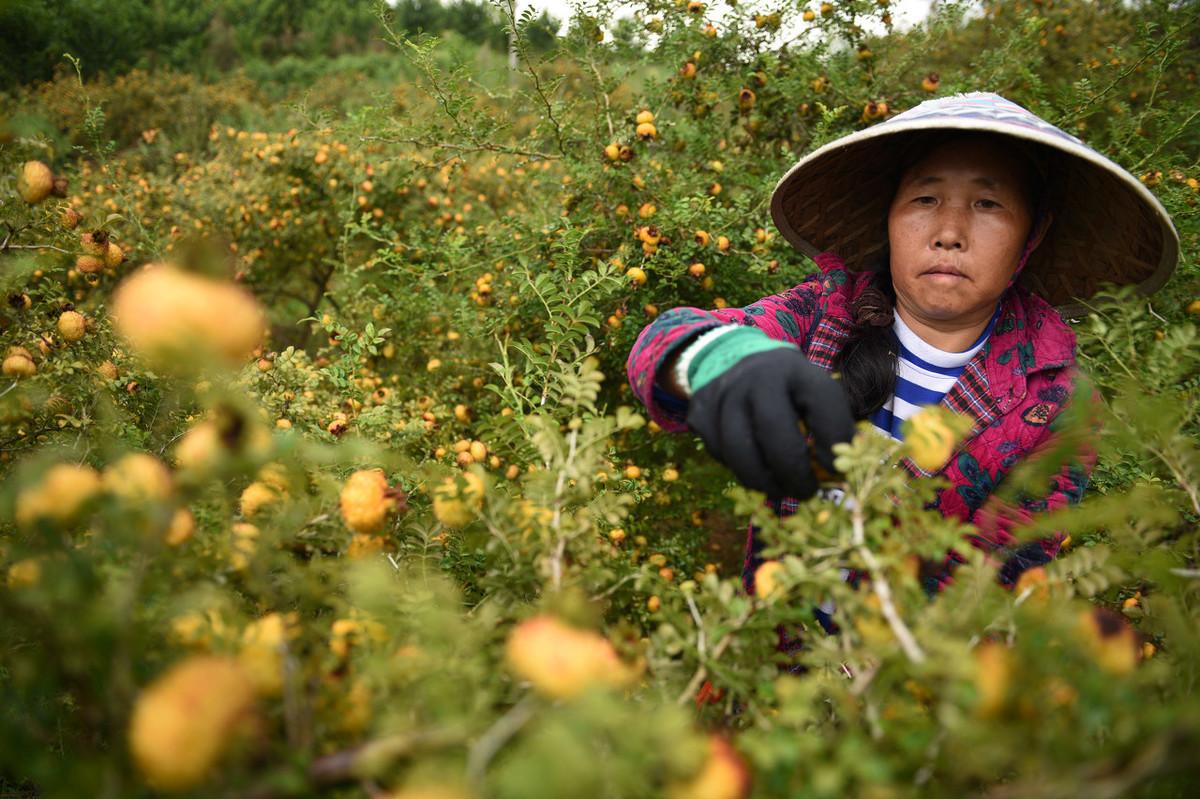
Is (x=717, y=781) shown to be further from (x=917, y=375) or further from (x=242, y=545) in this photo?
(x=917, y=375)

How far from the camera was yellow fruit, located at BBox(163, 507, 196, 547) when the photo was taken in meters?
0.54

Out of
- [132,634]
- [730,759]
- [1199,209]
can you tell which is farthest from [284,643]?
[1199,209]

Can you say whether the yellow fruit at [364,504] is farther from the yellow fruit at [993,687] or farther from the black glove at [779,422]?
the yellow fruit at [993,687]

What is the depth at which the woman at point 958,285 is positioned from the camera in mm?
1100

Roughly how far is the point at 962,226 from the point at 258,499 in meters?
1.19

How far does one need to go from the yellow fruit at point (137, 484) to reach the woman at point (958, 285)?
600mm

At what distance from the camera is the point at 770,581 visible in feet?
2.02

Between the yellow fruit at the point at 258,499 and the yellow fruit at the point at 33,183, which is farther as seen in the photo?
the yellow fruit at the point at 33,183

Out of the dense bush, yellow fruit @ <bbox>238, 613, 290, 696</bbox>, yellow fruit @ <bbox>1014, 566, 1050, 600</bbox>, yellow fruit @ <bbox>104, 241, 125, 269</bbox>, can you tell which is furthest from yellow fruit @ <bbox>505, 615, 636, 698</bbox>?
yellow fruit @ <bbox>104, 241, 125, 269</bbox>

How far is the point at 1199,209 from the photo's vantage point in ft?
6.07

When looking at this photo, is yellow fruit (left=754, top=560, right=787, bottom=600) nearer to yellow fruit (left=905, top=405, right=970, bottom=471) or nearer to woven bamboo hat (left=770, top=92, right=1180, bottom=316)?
yellow fruit (left=905, top=405, right=970, bottom=471)

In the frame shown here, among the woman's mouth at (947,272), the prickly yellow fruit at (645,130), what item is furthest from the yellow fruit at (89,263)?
the woman's mouth at (947,272)

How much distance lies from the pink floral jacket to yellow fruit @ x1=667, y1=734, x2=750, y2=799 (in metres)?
0.68

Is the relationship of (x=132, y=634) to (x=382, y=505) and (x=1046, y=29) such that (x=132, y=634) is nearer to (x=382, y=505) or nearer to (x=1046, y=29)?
(x=382, y=505)
